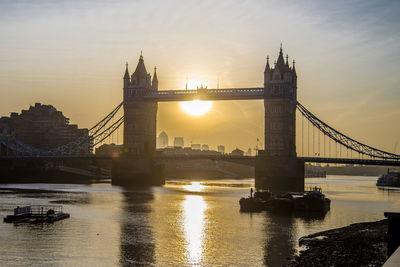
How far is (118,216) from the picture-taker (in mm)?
67562

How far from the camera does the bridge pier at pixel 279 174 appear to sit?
113750mm

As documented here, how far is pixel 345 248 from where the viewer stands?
42250 mm

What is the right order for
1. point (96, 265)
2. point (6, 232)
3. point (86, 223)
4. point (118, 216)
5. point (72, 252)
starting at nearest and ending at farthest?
point (96, 265) → point (72, 252) → point (6, 232) → point (86, 223) → point (118, 216)

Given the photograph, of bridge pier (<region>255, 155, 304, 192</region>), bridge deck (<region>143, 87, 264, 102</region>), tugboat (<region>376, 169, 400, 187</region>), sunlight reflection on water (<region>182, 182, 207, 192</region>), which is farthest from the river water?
tugboat (<region>376, 169, 400, 187</region>)

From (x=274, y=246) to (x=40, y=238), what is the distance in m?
20.6

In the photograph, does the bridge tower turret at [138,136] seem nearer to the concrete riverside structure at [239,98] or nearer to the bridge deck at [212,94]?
the concrete riverside structure at [239,98]

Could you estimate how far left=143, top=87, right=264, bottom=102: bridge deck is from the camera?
12325 cm

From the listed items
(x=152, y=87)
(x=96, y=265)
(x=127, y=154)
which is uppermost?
(x=152, y=87)

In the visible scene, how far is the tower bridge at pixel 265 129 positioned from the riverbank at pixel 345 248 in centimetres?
5988

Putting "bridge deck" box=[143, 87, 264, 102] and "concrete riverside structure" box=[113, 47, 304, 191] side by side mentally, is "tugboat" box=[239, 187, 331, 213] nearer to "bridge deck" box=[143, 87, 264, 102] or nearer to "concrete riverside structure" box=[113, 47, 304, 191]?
"concrete riverside structure" box=[113, 47, 304, 191]

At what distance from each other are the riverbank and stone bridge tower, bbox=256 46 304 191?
2302 inches

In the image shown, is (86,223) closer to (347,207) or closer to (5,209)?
(5,209)

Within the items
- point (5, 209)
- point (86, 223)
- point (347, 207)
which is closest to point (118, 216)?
point (86, 223)

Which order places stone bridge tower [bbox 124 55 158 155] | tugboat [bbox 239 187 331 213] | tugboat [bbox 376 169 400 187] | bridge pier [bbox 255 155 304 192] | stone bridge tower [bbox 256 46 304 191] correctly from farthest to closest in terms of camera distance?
tugboat [bbox 376 169 400 187], stone bridge tower [bbox 124 55 158 155], stone bridge tower [bbox 256 46 304 191], bridge pier [bbox 255 155 304 192], tugboat [bbox 239 187 331 213]
